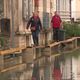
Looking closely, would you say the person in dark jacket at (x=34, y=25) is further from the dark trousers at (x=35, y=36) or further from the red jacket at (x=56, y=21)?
the red jacket at (x=56, y=21)

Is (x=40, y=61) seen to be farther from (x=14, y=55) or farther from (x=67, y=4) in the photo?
(x=67, y=4)

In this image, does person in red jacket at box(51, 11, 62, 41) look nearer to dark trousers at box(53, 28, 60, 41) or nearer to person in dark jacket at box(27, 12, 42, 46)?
dark trousers at box(53, 28, 60, 41)

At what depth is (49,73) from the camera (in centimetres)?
1616

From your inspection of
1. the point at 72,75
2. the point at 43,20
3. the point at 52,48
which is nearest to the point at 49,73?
the point at 72,75

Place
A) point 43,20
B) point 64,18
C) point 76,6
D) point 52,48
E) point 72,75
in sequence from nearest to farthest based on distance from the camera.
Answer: point 72,75
point 52,48
point 43,20
point 64,18
point 76,6

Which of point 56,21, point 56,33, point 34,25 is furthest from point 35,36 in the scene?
point 56,33

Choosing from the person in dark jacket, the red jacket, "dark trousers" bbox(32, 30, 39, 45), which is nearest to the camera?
the person in dark jacket

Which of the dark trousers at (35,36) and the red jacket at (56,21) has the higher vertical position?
the red jacket at (56,21)

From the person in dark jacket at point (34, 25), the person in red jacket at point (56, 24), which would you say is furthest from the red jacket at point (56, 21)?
the person in dark jacket at point (34, 25)

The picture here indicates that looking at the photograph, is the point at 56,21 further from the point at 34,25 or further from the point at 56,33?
the point at 34,25

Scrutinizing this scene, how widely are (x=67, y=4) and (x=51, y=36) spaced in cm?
1028

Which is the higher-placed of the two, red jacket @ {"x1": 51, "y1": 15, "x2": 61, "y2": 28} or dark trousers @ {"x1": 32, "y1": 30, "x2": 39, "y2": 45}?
red jacket @ {"x1": 51, "y1": 15, "x2": 61, "y2": 28}

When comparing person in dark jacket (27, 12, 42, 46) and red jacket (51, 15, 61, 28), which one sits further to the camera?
red jacket (51, 15, 61, 28)

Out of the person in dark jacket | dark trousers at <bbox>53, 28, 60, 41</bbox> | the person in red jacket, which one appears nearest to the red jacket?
the person in red jacket
